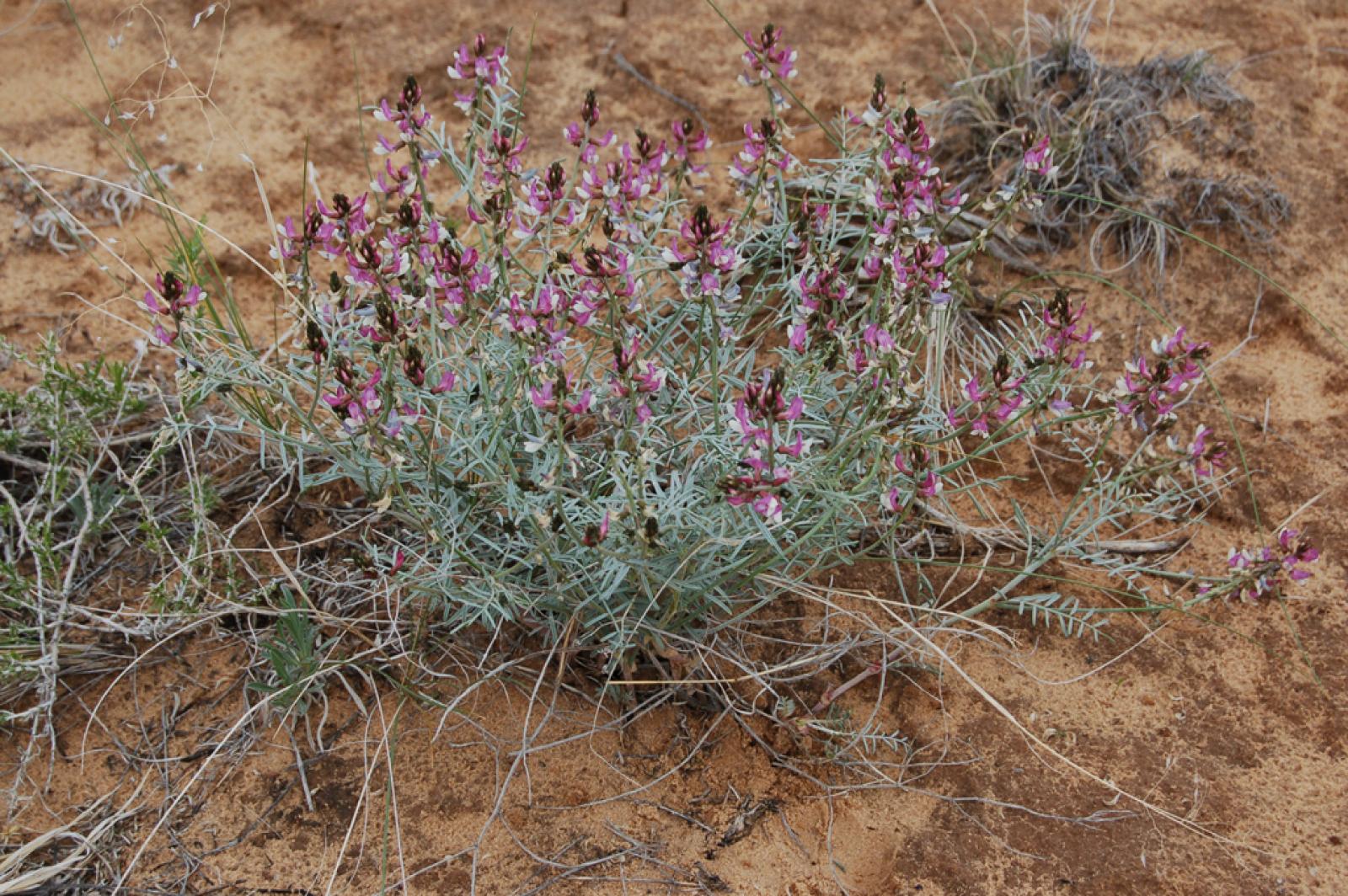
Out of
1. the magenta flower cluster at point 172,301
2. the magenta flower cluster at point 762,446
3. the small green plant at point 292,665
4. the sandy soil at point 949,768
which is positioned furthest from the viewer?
the small green plant at point 292,665

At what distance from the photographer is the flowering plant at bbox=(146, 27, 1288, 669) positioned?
2.06 meters

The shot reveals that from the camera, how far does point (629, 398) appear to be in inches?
85.0

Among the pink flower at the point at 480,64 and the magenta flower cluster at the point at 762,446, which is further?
the pink flower at the point at 480,64

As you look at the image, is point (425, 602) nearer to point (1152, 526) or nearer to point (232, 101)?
point (1152, 526)

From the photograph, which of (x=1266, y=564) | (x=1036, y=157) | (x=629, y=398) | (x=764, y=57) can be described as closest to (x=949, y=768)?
(x=1266, y=564)

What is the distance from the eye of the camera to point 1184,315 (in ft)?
10.8

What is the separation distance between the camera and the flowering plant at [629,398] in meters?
2.06

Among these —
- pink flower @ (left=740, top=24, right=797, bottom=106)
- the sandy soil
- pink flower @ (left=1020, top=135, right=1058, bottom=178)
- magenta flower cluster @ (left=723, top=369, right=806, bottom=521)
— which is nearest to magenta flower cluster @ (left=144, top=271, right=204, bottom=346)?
the sandy soil

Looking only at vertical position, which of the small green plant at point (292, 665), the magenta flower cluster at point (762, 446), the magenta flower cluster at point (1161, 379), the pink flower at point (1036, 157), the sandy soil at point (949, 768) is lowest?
the sandy soil at point (949, 768)

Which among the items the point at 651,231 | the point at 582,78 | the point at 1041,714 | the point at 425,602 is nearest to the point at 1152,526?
the point at 1041,714

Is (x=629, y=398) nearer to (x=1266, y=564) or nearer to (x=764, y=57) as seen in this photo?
(x=764, y=57)

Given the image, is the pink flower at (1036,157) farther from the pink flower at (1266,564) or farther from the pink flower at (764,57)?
the pink flower at (1266,564)

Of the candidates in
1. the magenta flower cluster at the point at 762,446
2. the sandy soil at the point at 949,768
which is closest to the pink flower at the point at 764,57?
the magenta flower cluster at the point at 762,446

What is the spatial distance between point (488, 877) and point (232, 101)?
3.02 meters
